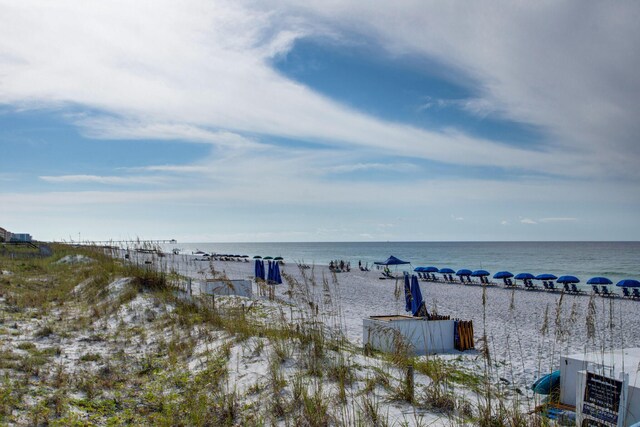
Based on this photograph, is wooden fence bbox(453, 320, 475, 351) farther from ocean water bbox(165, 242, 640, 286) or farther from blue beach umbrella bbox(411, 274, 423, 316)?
ocean water bbox(165, 242, 640, 286)

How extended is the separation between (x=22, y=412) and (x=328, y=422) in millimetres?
2555

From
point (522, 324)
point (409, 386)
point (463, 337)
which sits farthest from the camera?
point (522, 324)

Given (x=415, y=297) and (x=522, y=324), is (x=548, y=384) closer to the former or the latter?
(x=415, y=297)

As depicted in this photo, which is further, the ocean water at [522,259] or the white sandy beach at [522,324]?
the ocean water at [522,259]

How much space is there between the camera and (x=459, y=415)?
12.9ft

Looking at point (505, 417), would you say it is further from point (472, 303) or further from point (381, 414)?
point (472, 303)

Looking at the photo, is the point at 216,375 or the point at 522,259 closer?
the point at 216,375

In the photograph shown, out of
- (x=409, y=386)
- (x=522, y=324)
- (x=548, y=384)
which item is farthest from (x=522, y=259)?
(x=409, y=386)

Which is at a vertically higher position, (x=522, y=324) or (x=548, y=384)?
(x=548, y=384)

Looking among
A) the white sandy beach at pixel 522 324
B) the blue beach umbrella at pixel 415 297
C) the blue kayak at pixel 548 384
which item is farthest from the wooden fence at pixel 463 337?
the blue kayak at pixel 548 384

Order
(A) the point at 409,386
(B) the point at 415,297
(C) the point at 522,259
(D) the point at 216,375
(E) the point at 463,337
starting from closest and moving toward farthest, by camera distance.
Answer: (A) the point at 409,386 < (D) the point at 216,375 < (E) the point at 463,337 < (B) the point at 415,297 < (C) the point at 522,259

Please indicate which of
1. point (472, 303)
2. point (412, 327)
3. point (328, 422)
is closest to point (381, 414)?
point (328, 422)

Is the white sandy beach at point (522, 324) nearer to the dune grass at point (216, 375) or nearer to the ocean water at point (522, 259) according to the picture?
the dune grass at point (216, 375)

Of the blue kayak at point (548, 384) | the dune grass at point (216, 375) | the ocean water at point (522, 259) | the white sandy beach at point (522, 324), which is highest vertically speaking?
the dune grass at point (216, 375)
